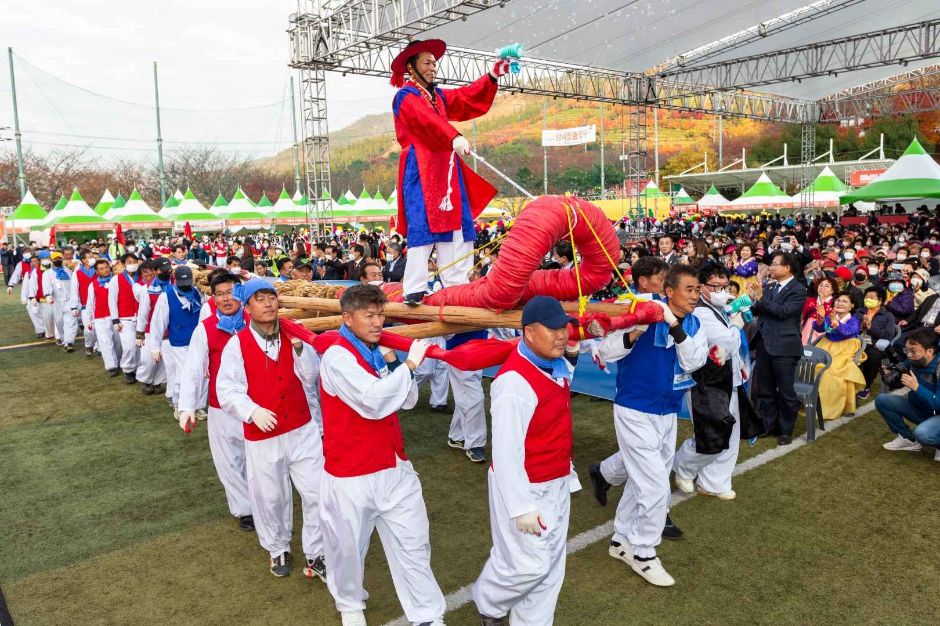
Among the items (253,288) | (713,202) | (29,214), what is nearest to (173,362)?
(253,288)

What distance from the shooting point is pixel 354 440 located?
3.20 meters

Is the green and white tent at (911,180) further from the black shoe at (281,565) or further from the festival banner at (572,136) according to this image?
the black shoe at (281,565)

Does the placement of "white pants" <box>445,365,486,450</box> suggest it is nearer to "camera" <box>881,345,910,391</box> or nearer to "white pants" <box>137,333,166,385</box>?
"camera" <box>881,345,910,391</box>

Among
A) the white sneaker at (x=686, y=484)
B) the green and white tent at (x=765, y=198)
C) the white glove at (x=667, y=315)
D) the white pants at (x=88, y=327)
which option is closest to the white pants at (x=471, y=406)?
the white sneaker at (x=686, y=484)

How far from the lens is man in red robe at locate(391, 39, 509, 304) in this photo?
4.06 m

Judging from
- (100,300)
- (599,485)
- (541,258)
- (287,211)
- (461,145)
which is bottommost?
(599,485)

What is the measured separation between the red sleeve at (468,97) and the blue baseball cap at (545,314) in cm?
206

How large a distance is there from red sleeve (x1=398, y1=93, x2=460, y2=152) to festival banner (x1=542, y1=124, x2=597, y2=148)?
18.8m

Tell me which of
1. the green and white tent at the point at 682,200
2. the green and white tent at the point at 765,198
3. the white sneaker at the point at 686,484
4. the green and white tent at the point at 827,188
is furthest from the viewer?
the green and white tent at the point at 682,200

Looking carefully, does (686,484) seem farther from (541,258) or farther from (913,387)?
(541,258)

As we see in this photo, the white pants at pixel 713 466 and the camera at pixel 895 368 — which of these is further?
the camera at pixel 895 368

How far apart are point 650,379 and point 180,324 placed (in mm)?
5675

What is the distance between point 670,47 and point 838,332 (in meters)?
12.9

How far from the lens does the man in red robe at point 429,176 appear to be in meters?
4.06
